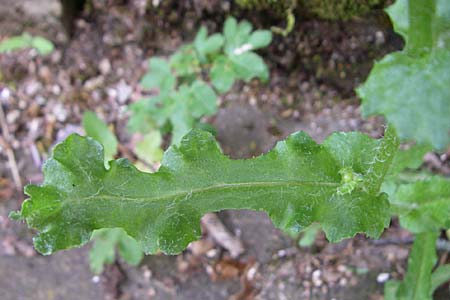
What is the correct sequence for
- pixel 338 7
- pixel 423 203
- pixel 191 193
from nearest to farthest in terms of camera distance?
pixel 191 193
pixel 423 203
pixel 338 7

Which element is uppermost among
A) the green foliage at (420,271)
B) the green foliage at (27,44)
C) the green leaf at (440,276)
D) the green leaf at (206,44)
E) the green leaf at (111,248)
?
the green leaf at (206,44)

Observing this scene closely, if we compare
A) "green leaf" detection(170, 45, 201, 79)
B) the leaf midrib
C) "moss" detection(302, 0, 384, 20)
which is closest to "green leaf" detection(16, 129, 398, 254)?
the leaf midrib

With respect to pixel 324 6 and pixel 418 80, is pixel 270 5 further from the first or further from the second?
pixel 418 80

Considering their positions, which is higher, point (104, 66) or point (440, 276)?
point (104, 66)

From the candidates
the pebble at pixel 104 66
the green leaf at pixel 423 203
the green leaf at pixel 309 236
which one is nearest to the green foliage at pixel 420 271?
the green leaf at pixel 423 203

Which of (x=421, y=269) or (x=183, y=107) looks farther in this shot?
(x=183, y=107)

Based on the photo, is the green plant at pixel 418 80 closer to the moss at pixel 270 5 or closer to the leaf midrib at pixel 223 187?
the leaf midrib at pixel 223 187

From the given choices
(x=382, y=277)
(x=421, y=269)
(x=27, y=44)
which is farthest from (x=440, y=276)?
(x=27, y=44)

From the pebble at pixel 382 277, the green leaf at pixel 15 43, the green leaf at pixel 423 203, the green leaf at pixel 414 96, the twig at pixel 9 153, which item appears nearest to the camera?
the green leaf at pixel 414 96

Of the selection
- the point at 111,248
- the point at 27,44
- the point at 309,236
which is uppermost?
the point at 27,44
